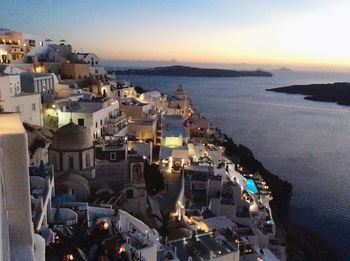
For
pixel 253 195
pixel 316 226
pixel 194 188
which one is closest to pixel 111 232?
pixel 194 188

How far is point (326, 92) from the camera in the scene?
461ft

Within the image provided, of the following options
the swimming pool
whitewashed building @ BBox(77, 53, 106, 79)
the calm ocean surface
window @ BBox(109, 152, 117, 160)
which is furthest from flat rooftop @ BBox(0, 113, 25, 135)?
whitewashed building @ BBox(77, 53, 106, 79)

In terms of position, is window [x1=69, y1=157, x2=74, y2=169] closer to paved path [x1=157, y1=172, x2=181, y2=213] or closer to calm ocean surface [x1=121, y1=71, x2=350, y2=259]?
paved path [x1=157, y1=172, x2=181, y2=213]

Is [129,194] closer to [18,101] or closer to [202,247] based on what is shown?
[202,247]

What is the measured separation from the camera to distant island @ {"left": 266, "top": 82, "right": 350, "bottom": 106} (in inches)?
5152

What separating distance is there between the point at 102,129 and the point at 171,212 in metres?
8.88

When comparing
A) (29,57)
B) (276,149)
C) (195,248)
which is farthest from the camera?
(276,149)

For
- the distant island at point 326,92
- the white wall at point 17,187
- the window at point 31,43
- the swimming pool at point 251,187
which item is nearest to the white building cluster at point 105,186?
the white wall at point 17,187

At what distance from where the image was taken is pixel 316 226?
34312mm

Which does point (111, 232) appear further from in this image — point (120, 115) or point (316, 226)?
point (316, 226)

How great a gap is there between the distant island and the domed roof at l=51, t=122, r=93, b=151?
121 metres

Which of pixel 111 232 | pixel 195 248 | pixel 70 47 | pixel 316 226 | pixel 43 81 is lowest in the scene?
pixel 316 226

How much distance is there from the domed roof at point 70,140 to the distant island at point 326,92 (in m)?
121

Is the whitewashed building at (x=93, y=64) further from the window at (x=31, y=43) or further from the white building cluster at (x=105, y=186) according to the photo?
the window at (x=31, y=43)
